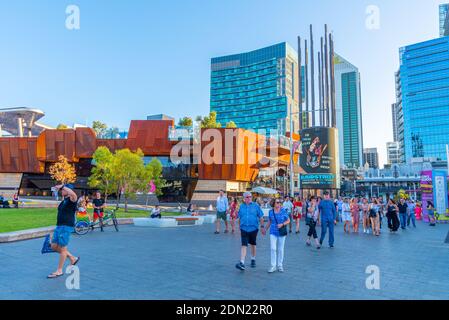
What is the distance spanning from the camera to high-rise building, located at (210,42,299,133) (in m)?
132

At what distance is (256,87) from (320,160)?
96.8m

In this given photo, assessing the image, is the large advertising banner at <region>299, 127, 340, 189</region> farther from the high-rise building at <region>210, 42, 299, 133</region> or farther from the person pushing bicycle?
the high-rise building at <region>210, 42, 299, 133</region>

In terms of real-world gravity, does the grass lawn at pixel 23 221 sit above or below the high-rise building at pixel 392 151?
below

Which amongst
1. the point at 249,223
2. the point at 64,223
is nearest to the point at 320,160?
the point at 249,223

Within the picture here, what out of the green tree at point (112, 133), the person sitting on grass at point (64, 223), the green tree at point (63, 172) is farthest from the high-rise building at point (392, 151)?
the person sitting on grass at point (64, 223)

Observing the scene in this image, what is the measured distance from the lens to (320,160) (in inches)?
1815

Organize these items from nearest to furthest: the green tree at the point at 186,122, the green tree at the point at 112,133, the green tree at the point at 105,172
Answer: the green tree at the point at 105,172
the green tree at the point at 112,133
the green tree at the point at 186,122

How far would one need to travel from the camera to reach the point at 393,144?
19188cm

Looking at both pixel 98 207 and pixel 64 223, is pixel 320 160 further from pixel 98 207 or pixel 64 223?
pixel 64 223

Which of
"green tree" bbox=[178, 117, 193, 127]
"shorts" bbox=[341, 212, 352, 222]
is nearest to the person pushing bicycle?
"shorts" bbox=[341, 212, 352, 222]

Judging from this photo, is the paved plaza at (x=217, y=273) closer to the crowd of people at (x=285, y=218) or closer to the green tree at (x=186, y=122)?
the crowd of people at (x=285, y=218)

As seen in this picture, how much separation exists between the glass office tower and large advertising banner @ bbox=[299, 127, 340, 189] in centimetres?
8080

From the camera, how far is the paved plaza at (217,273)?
5176 mm

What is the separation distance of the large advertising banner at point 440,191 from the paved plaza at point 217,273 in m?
16.8
